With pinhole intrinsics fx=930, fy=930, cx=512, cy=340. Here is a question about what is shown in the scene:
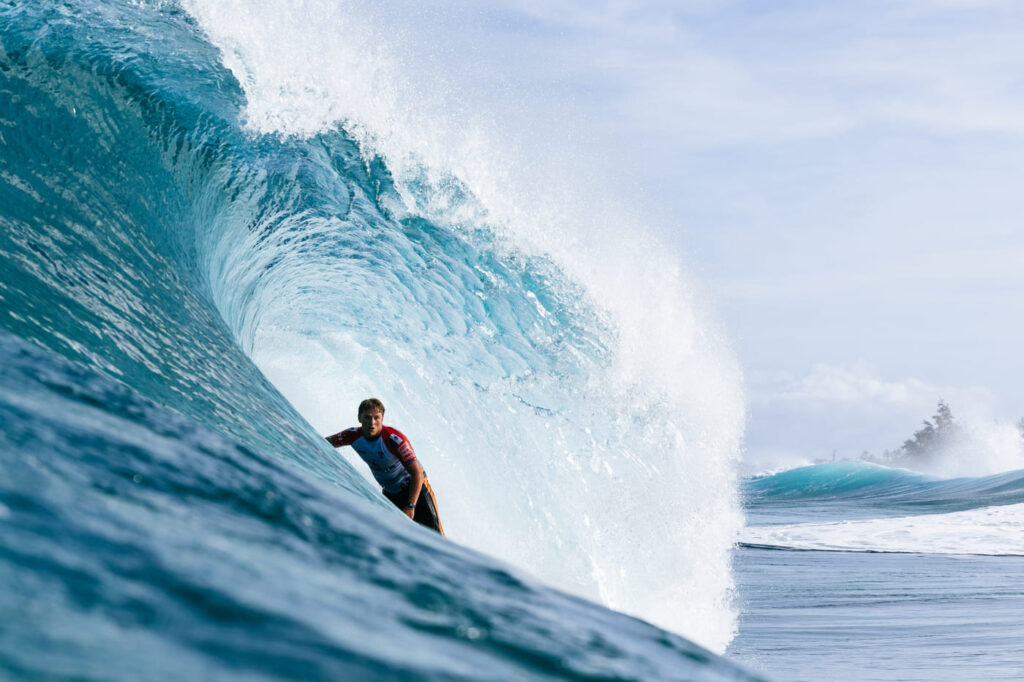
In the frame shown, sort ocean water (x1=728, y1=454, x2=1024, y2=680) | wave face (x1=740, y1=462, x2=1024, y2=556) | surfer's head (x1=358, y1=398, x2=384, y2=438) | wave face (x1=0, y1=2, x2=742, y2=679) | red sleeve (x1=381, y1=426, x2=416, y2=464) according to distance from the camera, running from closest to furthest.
A: wave face (x1=0, y1=2, x2=742, y2=679) → surfer's head (x1=358, y1=398, x2=384, y2=438) → red sleeve (x1=381, y1=426, x2=416, y2=464) → ocean water (x1=728, y1=454, x2=1024, y2=680) → wave face (x1=740, y1=462, x2=1024, y2=556)

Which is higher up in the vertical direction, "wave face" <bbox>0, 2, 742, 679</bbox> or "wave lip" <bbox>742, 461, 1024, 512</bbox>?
"wave lip" <bbox>742, 461, 1024, 512</bbox>

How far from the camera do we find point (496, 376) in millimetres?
7719

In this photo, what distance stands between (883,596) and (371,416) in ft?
19.0

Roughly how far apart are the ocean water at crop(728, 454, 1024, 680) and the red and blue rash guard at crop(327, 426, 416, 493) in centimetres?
221

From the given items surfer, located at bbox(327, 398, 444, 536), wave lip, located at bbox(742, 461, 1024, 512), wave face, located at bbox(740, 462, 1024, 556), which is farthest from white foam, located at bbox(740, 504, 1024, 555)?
surfer, located at bbox(327, 398, 444, 536)

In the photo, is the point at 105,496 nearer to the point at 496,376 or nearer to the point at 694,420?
the point at 496,376

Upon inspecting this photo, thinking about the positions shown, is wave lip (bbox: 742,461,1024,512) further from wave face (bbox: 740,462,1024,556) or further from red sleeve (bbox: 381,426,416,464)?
red sleeve (bbox: 381,426,416,464)

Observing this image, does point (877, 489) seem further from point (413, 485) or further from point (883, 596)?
point (413, 485)

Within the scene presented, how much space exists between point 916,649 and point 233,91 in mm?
6453

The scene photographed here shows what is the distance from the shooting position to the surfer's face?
509 centimetres

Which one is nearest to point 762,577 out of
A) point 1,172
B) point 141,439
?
point 1,172

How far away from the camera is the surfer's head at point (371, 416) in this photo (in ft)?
16.7

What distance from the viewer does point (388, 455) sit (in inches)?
207

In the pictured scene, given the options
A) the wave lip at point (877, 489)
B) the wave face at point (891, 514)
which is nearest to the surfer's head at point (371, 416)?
the wave face at point (891, 514)
